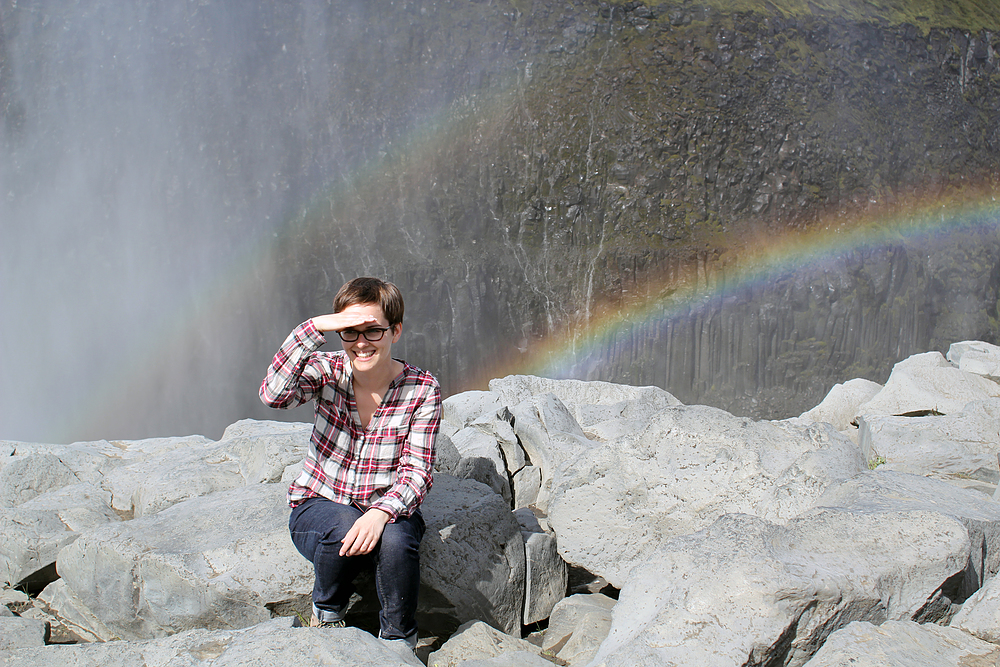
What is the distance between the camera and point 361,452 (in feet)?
8.43

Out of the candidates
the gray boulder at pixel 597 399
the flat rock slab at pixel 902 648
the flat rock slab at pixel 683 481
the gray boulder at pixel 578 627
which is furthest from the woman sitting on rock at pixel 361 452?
the gray boulder at pixel 597 399

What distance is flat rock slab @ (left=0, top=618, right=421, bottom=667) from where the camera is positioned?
2.00m

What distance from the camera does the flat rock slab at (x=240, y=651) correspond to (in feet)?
6.55

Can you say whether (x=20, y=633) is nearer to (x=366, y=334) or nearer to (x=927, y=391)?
(x=366, y=334)

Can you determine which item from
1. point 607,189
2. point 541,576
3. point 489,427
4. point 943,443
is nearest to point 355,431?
point 541,576

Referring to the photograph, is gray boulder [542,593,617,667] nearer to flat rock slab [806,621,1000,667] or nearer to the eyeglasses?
flat rock slab [806,621,1000,667]

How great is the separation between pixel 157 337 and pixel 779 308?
7298mm

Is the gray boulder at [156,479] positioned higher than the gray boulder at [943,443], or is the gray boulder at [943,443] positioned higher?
the gray boulder at [156,479]

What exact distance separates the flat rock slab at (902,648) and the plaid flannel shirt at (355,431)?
127cm

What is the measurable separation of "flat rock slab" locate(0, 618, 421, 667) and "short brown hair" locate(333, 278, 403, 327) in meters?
0.98

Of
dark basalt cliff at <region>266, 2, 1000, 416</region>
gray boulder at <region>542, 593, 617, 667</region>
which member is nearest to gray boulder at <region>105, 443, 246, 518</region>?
gray boulder at <region>542, 593, 617, 667</region>

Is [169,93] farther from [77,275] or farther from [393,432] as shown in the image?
[393,432]

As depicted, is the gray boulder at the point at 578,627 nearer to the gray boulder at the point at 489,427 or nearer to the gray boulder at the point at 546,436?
the gray boulder at the point at 546,436

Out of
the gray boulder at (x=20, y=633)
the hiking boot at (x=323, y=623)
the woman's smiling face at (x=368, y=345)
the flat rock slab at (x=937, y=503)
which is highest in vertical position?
the woman's smiling face at (x=368, y=345)
